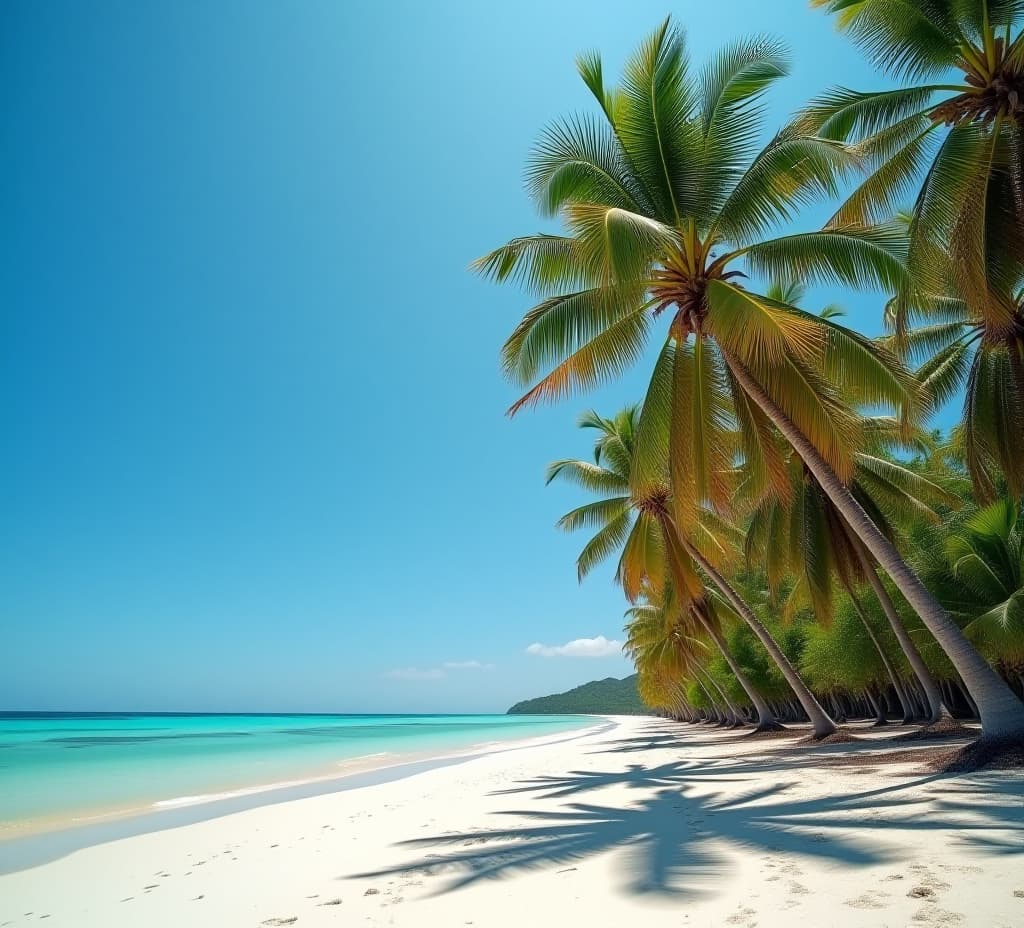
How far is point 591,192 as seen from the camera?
1062cm

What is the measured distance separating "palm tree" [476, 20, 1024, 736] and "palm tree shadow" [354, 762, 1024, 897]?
11.4 feet

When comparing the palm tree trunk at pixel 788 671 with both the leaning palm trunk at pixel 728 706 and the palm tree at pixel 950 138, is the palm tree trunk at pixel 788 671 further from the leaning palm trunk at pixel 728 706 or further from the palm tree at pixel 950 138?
the leaning palm trunk at pixel 728 706

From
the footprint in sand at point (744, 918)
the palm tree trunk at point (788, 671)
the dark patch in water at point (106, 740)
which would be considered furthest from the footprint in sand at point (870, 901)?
the dark patch in water at point (106, 740)

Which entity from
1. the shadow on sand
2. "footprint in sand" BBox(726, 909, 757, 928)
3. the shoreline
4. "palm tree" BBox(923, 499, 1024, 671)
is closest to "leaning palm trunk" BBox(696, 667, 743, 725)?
"palm tree" BBox(923, 499, 1024, 671)

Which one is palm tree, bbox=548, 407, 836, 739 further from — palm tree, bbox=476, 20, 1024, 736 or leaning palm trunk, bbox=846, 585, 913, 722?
palm tree, bbox=476, 20, 1024, 736

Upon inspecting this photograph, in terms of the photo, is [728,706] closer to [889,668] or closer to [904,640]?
[889,668]

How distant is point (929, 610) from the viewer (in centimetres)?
867

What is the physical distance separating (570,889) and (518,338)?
8412 millimetres

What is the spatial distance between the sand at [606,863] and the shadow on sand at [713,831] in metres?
0.03

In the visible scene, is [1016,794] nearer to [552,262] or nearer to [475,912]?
[475,912]

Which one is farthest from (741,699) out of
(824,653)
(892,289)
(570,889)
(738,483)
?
(570,889)

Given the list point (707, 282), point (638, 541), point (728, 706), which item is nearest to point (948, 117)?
point (707, 282)

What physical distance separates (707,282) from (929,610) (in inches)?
224

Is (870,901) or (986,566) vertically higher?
(986,566)
